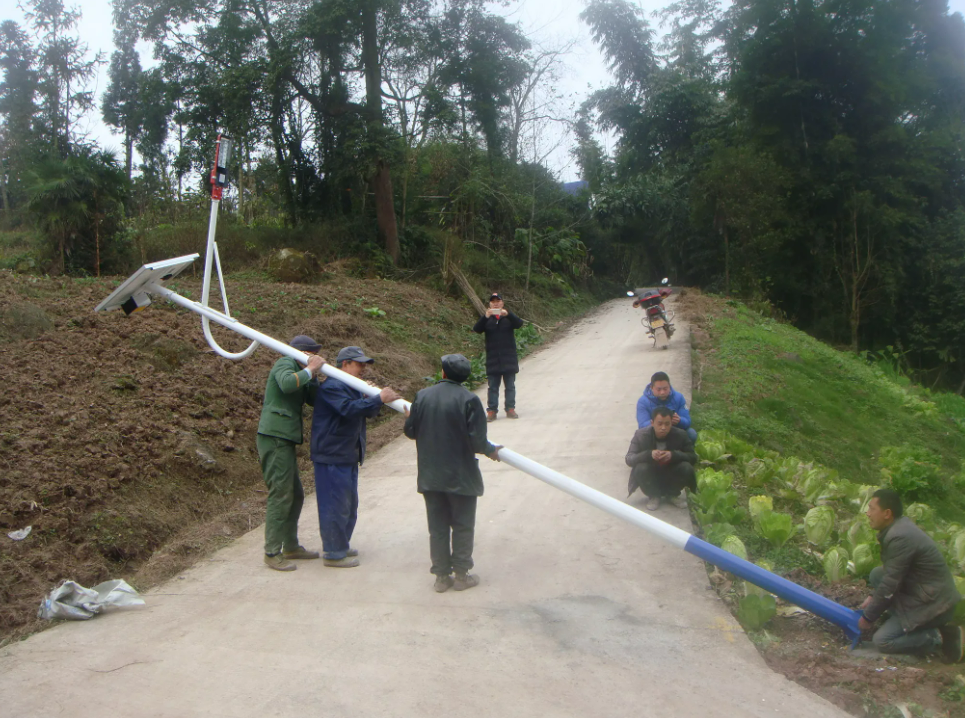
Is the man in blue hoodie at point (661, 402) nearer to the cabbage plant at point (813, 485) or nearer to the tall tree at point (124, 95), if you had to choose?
the cabbage plant at point (813, 485)

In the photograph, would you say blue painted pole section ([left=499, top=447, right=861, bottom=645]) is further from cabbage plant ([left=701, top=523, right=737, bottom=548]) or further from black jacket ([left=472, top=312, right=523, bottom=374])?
black jacket ([left=472, top=312, right=523, bottom=374])

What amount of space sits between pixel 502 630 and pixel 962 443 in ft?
41.8

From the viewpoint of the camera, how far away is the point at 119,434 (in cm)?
796

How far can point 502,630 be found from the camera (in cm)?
511

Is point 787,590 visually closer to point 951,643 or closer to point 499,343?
point 951,643

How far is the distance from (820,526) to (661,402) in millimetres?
1768

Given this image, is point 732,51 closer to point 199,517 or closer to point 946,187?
point 946,187

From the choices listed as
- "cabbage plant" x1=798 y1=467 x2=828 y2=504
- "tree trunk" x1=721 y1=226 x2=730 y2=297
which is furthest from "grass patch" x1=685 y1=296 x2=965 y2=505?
"tree trunk" x1=721 y1=226 x2=730 y2=297

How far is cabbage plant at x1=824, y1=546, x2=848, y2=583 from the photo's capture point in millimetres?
5754

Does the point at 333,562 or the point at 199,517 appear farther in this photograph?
the point at 199,517

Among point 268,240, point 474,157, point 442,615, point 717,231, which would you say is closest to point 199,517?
point 442,615

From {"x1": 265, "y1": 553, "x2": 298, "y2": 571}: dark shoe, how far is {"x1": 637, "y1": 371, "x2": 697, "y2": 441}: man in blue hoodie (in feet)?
10.7

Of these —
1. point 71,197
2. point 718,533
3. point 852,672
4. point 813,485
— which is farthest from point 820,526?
point 71,197

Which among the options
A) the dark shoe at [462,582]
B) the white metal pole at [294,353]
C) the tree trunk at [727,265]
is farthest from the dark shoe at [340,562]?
the tree trunk at [727,265]
